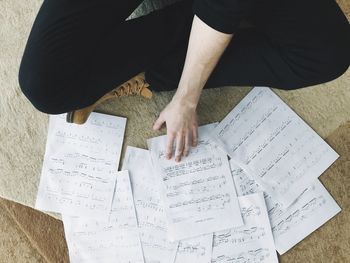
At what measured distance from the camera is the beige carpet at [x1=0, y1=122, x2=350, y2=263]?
1076 millimetres

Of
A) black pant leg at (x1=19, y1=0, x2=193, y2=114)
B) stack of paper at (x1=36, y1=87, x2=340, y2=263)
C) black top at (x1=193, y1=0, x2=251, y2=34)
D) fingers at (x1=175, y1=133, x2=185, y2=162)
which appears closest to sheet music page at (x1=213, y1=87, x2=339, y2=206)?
stack of paper at (x1=36, y1=87, x2=340, y2=263)

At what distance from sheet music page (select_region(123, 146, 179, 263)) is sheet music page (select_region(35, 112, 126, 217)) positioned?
2.4 inches

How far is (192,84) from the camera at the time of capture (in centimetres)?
89

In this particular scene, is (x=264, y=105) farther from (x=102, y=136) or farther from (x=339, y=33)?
(x=102, y=136)

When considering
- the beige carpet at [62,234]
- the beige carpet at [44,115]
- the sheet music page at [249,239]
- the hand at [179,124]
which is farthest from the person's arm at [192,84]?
the beige carpet at [62,234]

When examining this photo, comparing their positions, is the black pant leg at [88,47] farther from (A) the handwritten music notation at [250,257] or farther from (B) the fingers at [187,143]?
(A) the handwritten music notation at [250,257]

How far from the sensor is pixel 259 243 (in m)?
1.07

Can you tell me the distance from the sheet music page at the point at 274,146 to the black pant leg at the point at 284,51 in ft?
0.40

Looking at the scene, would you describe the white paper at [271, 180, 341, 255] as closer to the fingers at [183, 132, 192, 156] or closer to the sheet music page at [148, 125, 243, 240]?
the sheet music page at [148, 125, 243, 240]

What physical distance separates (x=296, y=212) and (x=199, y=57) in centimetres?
49

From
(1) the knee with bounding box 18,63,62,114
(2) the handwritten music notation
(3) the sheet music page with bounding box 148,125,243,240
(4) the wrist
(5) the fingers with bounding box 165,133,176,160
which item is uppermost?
(4) the wrist

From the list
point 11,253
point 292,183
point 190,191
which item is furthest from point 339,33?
point 11,253

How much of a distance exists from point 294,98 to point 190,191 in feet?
1.17

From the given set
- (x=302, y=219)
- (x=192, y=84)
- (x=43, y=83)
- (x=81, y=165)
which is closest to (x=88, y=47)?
(x=43, y=83)
